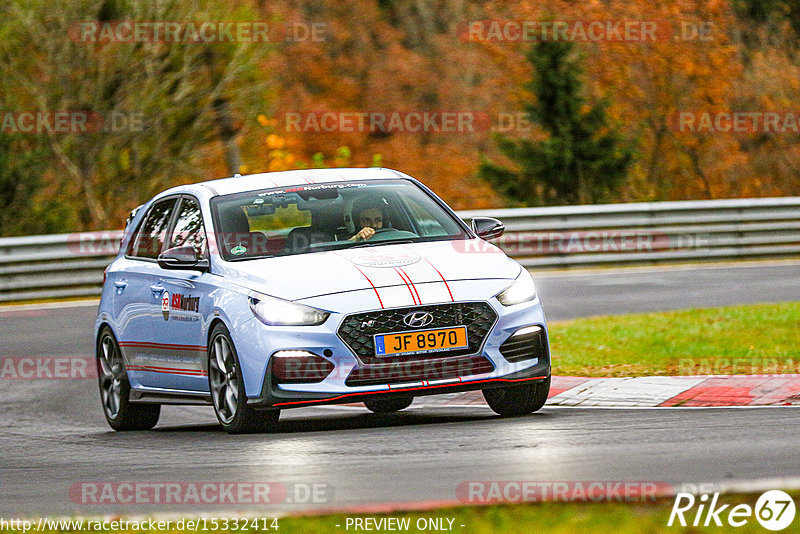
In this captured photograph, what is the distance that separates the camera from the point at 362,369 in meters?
9.13

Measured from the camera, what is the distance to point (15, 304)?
22.8 metres

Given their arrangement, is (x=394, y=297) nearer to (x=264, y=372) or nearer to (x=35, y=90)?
(x=264, y=372)

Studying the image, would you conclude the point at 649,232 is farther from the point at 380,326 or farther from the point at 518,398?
the point at 380,326

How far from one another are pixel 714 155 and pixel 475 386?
30.8 metres

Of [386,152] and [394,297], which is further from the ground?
[394,297]

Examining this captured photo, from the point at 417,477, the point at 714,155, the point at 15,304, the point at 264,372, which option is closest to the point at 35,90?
the point at 15,304

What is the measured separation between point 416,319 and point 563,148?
19.9 meters

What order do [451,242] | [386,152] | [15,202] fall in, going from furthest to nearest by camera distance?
[386,152] < [15,202] < [451,242]

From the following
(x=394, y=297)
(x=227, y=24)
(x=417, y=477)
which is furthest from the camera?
(x=227, y=24)

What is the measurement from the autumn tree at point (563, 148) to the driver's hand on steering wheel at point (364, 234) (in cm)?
1844

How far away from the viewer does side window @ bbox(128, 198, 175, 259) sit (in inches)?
453

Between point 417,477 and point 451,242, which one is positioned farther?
point 451,242

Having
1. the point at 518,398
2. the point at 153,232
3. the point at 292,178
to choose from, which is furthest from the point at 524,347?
the point at 153,232

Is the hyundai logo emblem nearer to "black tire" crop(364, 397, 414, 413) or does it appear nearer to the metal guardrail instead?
"black tire" crop(364, 397, 414, 413)
